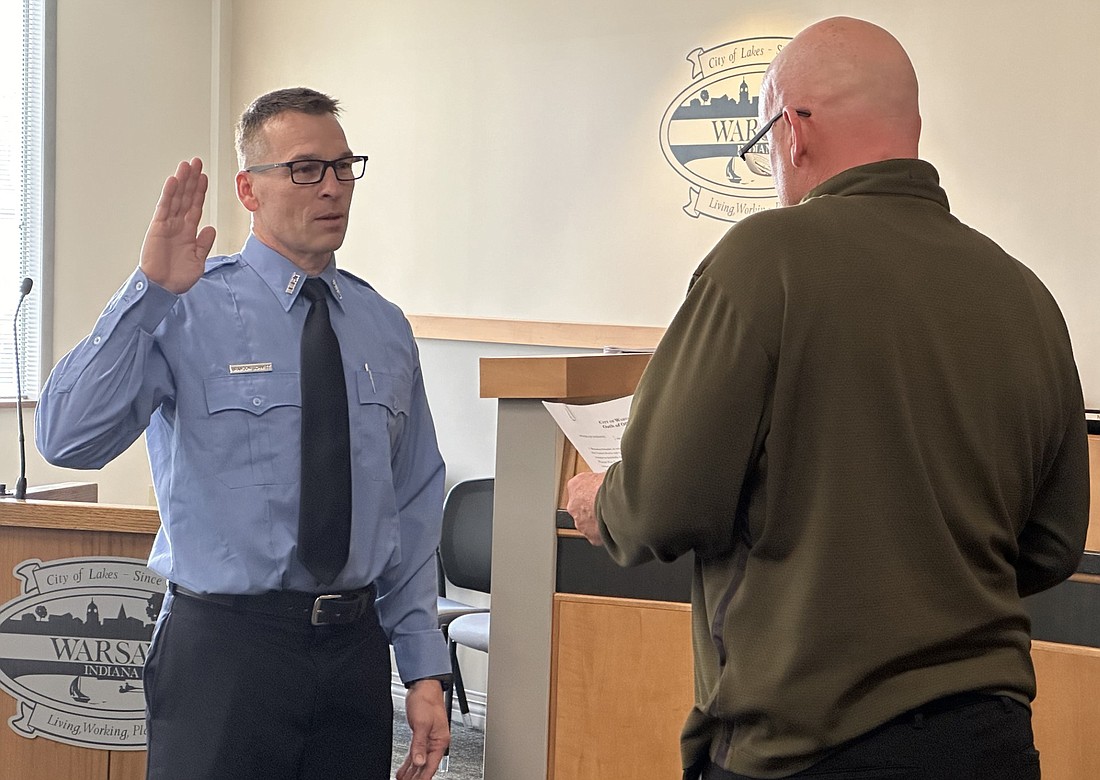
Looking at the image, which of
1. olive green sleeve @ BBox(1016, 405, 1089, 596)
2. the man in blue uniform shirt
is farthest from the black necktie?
olive green sleeve @ BBox(1016, 405, 1089, 596)

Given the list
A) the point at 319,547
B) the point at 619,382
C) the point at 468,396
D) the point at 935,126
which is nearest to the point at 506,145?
the point at 468,396

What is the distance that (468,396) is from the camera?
5.12 m

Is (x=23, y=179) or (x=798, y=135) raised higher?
(x=23, y=179)

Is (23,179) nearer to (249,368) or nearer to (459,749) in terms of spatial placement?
(459,749)

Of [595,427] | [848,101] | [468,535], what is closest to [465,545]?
[468,535]

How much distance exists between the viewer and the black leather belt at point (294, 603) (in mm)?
1803

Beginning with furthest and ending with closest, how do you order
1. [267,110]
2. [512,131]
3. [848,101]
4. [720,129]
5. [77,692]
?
[512,131], [720,129], [77,692], [267,110], [848,101]

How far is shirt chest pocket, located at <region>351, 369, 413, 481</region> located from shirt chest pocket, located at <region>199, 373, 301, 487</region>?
0.38 feet

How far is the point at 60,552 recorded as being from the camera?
2.36m

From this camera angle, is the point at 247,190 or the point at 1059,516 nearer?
the point at 1059,516

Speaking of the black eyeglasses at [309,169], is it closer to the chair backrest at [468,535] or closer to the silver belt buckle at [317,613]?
the silver belt buckle at [317,613]

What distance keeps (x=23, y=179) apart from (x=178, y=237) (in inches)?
141

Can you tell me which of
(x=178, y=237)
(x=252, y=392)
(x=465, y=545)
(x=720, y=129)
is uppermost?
(x=720, y=129)

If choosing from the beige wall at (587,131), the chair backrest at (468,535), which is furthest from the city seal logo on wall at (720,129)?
the chair backrest at (468,535)
